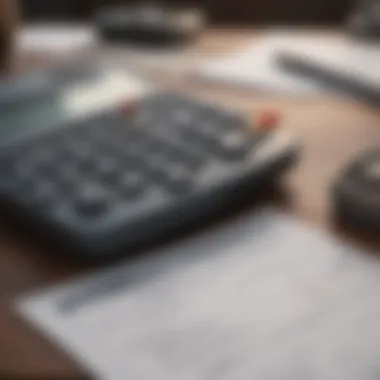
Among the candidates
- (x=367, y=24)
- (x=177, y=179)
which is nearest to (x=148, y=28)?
(x=367, y=24)

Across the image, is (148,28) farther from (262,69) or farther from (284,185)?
(284,185)

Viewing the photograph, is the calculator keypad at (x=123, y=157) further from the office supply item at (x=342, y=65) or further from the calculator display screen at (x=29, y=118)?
the office supply item at (x=342, y=65)

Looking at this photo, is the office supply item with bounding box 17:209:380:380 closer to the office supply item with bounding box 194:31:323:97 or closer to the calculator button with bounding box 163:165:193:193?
the calculator button with bounding box 163:165:193:193

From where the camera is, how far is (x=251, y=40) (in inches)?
39.3

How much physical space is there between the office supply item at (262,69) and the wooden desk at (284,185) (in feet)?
0.07

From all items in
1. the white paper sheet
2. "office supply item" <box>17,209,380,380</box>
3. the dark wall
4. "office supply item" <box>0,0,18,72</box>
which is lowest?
"office supply item" <box>17,209,380,380</box>

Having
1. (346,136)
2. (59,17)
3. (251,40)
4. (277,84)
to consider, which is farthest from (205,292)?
(59,17)

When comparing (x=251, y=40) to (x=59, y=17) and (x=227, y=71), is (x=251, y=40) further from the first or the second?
(x=59, y=17)

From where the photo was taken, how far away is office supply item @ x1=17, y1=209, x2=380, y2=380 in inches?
17.9

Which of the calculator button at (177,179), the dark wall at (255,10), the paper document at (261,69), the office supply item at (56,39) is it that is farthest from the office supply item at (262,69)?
the dark wall at (255,10)

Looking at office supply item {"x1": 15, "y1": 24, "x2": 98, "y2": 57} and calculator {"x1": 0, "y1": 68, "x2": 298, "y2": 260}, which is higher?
office supply item {"x1": 15, "y1": 24, "x2": 98, "y2": 57}

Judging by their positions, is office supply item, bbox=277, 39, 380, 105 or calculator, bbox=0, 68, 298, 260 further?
office supply item, bbox=277, 39, 380, 105

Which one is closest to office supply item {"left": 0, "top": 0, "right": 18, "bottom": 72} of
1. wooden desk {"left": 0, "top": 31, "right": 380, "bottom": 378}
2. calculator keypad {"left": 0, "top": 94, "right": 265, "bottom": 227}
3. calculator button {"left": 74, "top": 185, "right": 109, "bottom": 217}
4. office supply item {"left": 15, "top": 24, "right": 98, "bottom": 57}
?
office supply item {"left": 15, "top": 24, "right": 98, "bottom": 57}

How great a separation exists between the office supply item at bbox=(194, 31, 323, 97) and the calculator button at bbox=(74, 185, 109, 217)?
12.1 inches
